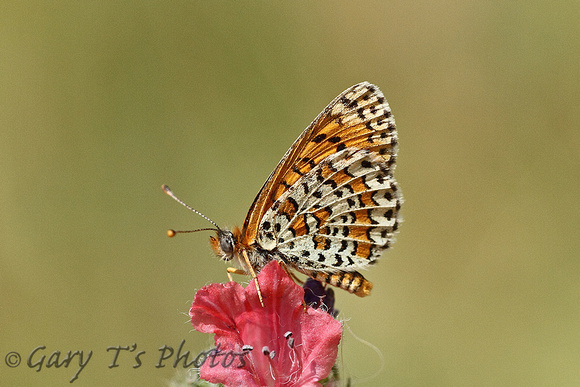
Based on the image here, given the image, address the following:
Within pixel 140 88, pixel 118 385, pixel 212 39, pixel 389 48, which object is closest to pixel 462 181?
pixel 389 48

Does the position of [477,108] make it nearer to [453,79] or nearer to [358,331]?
[453,79]

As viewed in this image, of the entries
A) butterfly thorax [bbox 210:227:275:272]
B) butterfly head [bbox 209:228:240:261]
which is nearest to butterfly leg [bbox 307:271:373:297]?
butterfly thorax [bbox 210:227:275:272]

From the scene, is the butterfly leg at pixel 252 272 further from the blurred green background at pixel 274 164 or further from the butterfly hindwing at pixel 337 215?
the blurred green background at pixel 274 164

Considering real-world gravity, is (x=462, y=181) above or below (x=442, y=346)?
above

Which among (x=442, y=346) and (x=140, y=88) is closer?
(x=442, y=346)

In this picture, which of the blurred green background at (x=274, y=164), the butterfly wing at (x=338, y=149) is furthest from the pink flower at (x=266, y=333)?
the blurred green background at (x=274, y=164)

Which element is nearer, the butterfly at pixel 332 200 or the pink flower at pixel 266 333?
the pink flower at pixel 266 333

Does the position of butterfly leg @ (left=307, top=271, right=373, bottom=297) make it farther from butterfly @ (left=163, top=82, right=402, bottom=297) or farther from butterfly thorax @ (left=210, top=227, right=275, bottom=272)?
butterfly thorax @ (left=210, top=227, right=275, bottom=272)
